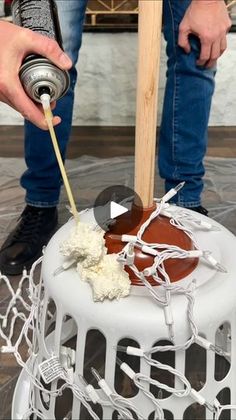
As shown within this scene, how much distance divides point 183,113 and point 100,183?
42 centimetres

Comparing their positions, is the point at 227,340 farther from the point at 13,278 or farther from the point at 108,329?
the point at 13,278

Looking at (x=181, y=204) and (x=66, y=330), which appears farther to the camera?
(x=181, y=204)

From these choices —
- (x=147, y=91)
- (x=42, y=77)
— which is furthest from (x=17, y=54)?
(x=147, y=91)

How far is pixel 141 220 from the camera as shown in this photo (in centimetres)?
61

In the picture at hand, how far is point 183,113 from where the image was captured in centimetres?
96

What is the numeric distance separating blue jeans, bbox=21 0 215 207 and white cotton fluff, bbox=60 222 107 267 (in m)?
0.45

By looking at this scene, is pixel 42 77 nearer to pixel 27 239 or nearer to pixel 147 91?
pixel 147 91

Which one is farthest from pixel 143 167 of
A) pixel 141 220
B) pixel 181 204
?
pixel 181 204

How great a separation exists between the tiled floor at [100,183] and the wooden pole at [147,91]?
1.50 ft

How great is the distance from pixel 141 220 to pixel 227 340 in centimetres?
22
